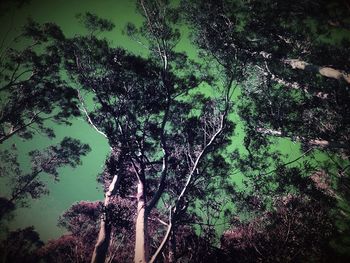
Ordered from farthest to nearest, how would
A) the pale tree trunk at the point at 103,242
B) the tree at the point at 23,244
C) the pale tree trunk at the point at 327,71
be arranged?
the tree at the point at 23,244, the pale tree trunk at the point at 103,242, the pale tree trunk at the point at 327,71

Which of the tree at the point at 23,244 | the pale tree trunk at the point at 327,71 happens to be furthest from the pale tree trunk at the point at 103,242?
the tree at the point at 23,244

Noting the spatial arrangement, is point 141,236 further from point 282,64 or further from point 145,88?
point 282,64

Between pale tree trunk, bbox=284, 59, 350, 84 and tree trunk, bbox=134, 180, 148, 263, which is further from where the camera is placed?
pale tree trunk, bbox=284, 59, 350, 84

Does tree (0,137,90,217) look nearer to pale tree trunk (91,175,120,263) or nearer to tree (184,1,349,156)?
pale tree trunk (91,175,120,263)

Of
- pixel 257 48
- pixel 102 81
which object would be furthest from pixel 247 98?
pixel 102 81

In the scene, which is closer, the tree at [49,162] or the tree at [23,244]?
the tree at [49,162]

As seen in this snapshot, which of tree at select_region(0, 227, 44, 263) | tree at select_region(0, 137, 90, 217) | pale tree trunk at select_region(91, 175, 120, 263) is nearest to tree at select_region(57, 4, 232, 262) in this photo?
pale tree trunk at select_region(91, 175, 120, 263)

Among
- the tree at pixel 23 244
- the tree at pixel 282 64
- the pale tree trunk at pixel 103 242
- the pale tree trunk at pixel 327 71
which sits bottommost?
the pale tree trunk at pixel 103 242

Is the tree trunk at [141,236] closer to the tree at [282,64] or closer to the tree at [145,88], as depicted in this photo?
the tree at [145,88]

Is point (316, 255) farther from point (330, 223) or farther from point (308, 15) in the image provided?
point (308, 15)

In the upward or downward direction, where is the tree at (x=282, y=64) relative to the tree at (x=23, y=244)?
upward

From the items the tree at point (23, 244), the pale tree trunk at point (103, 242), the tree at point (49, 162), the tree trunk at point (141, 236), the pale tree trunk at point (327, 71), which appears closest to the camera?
the tree trunk at point (141, 236)
